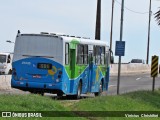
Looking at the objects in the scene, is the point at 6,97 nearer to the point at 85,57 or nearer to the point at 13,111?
the point at 13,111

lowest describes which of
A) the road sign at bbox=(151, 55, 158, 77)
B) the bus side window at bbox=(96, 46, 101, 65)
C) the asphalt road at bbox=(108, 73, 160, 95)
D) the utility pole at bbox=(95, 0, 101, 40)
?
the asphalt road at bbox=(108, 73, 160, 95)

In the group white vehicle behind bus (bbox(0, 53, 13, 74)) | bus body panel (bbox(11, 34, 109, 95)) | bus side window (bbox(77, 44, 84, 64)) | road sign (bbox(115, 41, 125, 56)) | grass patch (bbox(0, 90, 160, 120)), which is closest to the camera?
grass patch (bbox(0, 90, 160, 120))

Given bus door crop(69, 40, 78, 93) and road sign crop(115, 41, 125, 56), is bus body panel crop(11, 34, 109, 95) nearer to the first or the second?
bus door crop(69, 40, 78, 93)

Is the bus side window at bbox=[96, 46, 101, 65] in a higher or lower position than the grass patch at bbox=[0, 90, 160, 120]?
higher

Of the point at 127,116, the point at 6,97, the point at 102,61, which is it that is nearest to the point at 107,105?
the point at 127,116

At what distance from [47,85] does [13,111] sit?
11.9 m

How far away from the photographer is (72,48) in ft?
91.7

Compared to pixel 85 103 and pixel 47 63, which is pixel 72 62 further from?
pixel 85 103

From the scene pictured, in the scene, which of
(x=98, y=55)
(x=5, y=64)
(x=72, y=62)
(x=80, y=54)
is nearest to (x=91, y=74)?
(x=98, y=55)

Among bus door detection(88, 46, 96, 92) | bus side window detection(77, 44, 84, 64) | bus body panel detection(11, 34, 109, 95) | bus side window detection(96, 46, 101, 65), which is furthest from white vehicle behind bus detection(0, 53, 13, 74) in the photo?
bus body panel detection(11, 34, 109, 95)

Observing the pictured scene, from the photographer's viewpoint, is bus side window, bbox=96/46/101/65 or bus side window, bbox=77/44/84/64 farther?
bus side window, bbox=96/46/101/65

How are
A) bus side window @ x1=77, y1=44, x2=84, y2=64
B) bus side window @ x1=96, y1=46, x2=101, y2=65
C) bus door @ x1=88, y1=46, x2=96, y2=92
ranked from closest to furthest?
bus side window @ x1=77, y1=44, x2=84, y2=64
bus door @ x1=88, y1=46, x2=96, y2=92
bus side window @ x1=96, y1=46, x2=101, y2=65

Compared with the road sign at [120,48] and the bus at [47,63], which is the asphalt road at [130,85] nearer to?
the road sign at [120,48]

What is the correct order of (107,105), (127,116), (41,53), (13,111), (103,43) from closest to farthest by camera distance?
(13,111)
(127,116)
(107,105)
(41,53)
(103,43)
